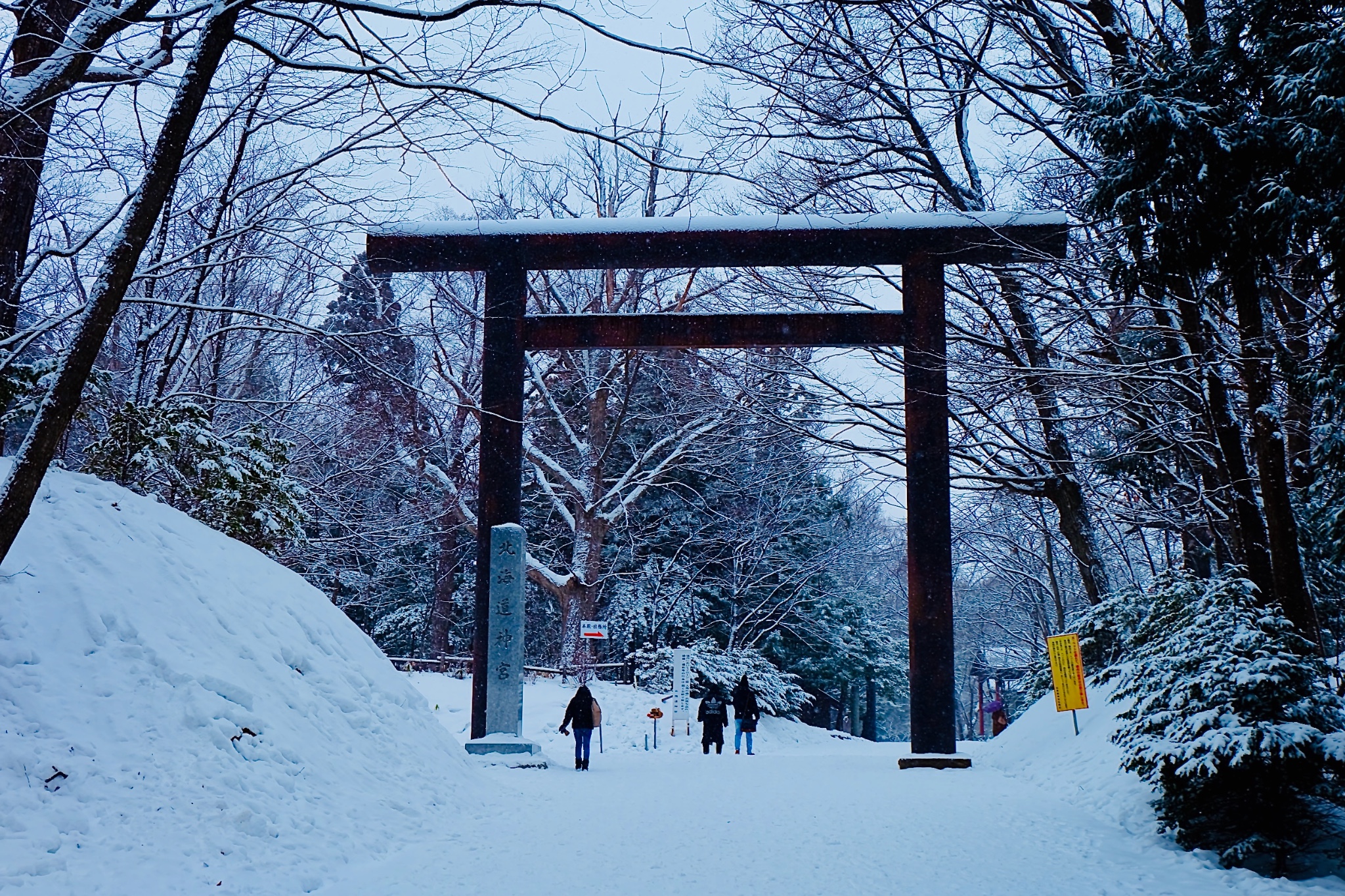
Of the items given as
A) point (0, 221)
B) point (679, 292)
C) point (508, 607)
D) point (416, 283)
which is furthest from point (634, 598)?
point (0, 221)

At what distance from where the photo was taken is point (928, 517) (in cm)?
1514

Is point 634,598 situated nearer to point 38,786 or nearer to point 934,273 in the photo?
point 934,273

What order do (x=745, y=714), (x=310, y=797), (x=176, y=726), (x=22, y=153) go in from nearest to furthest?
(x=176, y=726), (x=310, y=797), (x=22, y=153), (x=745, y=714)

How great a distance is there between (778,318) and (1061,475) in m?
5.26

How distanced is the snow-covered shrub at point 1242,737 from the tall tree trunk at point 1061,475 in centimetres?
734

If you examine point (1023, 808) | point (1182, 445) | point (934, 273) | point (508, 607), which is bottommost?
point (1023, 808)

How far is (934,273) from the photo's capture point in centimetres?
1535

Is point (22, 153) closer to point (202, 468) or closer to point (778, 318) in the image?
point (202, 468)

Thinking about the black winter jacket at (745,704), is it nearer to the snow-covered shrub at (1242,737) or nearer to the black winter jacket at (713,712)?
the black winter jacket at (713,712)

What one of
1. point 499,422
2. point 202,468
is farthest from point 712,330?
point 202,468

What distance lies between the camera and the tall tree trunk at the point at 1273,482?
867 cm

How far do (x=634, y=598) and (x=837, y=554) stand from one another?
7198 mm

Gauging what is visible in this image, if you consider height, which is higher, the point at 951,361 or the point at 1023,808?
the point at 951,361

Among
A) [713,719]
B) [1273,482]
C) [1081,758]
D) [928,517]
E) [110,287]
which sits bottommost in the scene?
[713,719]
